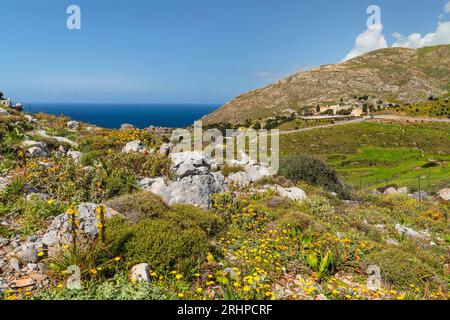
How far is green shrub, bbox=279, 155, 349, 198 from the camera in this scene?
46.8 feet

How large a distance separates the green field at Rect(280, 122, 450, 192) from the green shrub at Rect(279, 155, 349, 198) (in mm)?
20634

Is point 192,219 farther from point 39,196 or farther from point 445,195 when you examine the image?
point 445,195

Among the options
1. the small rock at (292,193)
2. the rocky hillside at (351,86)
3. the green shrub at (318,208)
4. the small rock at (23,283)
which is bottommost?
the green shrub at (318,208)

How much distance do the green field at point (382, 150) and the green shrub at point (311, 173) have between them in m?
20.6

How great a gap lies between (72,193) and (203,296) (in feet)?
14.9

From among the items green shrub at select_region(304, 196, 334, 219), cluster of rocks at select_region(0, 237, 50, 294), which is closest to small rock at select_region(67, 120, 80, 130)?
cluster of rocks at select_region(0, 237, 50, 294)

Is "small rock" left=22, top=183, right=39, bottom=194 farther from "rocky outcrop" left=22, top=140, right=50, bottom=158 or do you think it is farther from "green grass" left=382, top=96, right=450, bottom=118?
"green grass" left=382, top=96, right=450, bottom=118

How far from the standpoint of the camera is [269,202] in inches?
365

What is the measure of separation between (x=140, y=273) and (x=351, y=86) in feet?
598

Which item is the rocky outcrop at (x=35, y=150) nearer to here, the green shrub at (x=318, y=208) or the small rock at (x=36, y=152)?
the small rock at (x=36, y=152)

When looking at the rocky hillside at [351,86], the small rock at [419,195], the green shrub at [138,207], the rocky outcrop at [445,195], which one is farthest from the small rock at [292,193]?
the rocky hillside at [351,86]

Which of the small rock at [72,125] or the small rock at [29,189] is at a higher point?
the small rock at [72,125]

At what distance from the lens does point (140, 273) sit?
4180 millimetres

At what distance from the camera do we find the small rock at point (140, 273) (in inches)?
161
